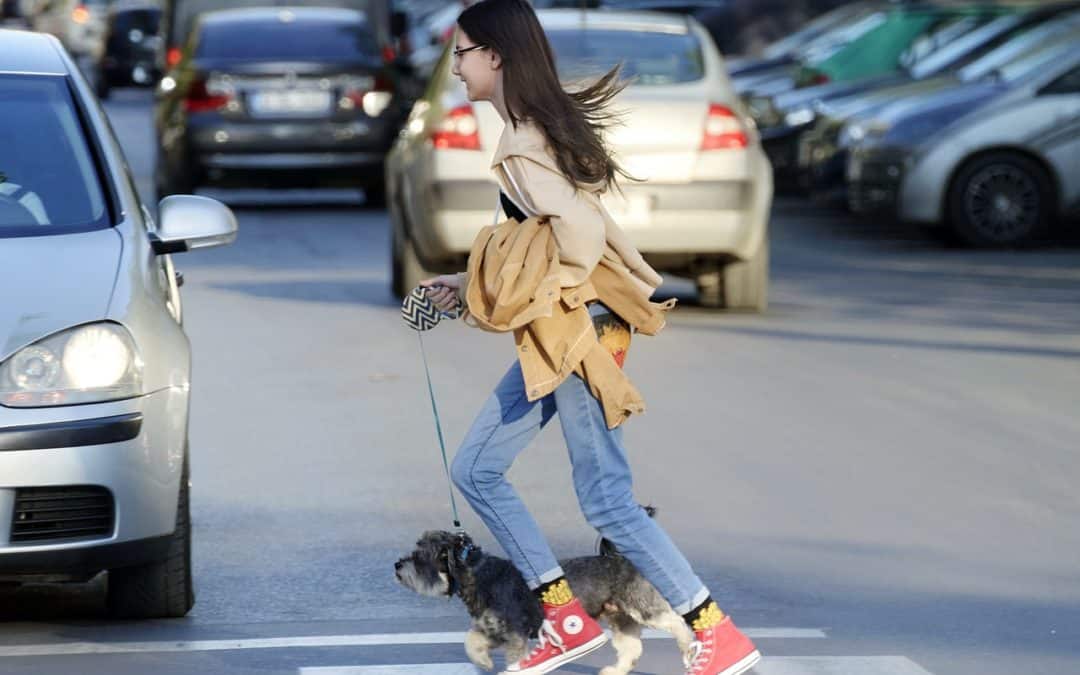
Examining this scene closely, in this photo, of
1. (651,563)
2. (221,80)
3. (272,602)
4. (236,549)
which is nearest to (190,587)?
(272,602)

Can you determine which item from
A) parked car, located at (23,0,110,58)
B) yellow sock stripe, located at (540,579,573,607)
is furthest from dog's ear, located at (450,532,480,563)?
parked car, located at (23,0,110,58)

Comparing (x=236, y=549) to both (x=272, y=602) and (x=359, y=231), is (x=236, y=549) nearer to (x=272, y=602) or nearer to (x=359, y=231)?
(x=272, y=602)

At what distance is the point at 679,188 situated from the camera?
11922mm

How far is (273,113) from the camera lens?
19438 mm

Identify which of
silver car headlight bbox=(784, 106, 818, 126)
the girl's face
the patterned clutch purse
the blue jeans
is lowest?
silver car headlight bbox=(784, 106, 818, 126)

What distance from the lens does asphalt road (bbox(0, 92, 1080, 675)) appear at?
19.0ft

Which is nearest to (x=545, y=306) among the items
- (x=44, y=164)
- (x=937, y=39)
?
A: (x=44, y=164)

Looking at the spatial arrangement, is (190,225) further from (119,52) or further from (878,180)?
(119,52)

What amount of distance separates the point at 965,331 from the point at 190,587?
6.93 m

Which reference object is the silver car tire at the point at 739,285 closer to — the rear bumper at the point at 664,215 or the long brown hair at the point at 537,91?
the rear bumper at the point at 664,215

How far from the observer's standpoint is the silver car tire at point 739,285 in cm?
1266

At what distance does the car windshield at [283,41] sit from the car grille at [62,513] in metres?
14.4

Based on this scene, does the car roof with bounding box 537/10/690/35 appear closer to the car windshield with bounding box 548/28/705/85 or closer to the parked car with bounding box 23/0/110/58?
the car windshield with bounding box 548/28/705/85

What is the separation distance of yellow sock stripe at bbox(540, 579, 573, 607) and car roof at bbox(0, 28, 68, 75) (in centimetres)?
259
